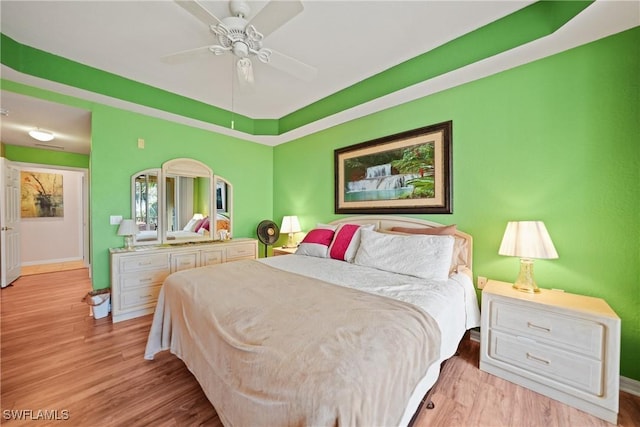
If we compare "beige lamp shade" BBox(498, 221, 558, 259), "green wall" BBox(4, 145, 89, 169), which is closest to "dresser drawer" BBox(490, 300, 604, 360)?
"beige lamp shade" BBox(498, 221, 558, 259)

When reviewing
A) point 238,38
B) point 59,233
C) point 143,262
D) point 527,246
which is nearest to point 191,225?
point 143,262

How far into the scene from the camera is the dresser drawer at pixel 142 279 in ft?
8.87

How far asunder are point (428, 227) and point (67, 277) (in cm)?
598

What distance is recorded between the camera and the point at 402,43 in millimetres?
2148

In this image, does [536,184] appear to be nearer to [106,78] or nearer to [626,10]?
[626,10]

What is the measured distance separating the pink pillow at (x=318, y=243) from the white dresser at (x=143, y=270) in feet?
4.77

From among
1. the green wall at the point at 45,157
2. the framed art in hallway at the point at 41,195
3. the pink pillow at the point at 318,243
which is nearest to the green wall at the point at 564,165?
the pink pillow at the point at 318,243

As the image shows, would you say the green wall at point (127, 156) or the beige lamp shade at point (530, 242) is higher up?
the green wall at point (127, 156)

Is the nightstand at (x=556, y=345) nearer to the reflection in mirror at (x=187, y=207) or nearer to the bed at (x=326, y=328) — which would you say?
the bed at (x=326, y=328)

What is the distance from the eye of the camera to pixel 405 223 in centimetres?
263

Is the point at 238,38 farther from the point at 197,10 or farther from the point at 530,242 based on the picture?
the point at 530,242

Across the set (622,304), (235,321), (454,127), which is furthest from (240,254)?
(622,304)

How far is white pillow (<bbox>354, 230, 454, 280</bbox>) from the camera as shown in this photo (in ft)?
6.21

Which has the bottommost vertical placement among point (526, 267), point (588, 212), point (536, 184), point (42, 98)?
point (526, 267)
